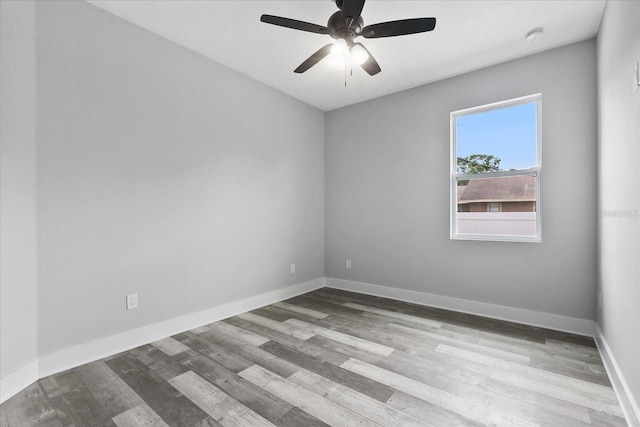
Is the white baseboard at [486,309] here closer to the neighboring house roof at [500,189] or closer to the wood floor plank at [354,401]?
the neighboring house roof at [500,189]

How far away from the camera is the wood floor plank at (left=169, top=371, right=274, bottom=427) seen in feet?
5.19

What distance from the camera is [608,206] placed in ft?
7.02

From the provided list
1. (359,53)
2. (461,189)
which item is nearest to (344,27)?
(359,53)

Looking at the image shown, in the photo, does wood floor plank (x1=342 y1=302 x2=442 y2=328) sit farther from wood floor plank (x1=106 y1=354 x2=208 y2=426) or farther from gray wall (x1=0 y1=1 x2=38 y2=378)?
gray wall (x1=0 y1=1 x2=38 y2=378)

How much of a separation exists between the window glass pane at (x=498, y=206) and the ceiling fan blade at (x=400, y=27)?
1933 mm

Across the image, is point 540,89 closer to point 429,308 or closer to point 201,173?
point 429,308

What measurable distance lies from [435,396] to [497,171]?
7.93 feet

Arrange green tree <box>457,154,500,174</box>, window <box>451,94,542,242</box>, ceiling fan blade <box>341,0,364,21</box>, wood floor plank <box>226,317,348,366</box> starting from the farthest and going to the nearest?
green tree <box>457,154,500,174</box> < window <box>451,94,542,242</box> < wood floor plank <box>226,317,348,366</box> < ceiling fan blade <box>341,0,364,21</box>

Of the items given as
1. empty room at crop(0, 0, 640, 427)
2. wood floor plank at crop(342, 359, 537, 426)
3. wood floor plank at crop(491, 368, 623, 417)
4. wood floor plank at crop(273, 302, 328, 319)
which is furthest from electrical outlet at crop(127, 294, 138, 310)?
wood floor plank at crop(491, 368, 623, 417)

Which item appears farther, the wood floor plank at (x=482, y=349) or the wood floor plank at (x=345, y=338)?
the wood floor plank at (x=345, y=338)

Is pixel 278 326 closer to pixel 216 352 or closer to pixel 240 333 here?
pixel 240 333

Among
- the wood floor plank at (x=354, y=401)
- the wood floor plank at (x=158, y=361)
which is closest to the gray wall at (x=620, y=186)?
the wood floor plank at (x=354, y=401)

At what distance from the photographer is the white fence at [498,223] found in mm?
2984

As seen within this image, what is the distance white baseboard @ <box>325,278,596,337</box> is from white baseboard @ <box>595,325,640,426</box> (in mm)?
362
